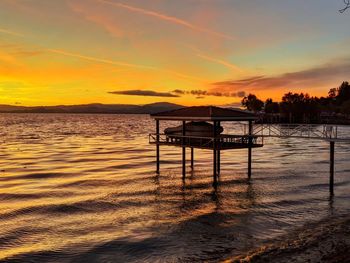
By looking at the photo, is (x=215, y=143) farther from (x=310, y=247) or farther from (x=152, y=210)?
(x=310, y=247)

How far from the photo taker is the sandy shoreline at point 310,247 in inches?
575

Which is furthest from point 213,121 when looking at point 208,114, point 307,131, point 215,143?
point 307,131

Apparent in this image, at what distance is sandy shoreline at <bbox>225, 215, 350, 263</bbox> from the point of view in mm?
14594

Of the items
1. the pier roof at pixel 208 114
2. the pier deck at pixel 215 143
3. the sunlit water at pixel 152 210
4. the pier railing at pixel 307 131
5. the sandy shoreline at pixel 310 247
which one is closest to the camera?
the sandy shoreline at pixel 310 247

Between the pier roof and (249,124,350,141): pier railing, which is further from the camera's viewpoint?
the pier roof

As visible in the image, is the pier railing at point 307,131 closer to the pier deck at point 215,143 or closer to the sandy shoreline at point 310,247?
the pier deck at point 215,143

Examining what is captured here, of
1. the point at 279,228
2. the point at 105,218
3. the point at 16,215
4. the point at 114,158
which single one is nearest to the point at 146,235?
the point at 105,218

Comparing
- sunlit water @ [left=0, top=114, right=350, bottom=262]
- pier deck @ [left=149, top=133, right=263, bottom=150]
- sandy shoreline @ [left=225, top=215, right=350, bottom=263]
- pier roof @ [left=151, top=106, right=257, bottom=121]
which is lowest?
sunlit water @ [left=0, top=114, right=350, bottom=262]

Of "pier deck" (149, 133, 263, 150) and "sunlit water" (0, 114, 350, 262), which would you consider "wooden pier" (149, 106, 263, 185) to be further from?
"sunlit water" (0, 114, 350, 262)

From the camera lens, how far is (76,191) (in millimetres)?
30594

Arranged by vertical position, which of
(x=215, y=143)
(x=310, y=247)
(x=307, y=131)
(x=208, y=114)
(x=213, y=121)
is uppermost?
(x=208, y=114)

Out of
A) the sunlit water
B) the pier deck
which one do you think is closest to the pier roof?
the pier deck

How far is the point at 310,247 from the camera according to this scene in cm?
1587

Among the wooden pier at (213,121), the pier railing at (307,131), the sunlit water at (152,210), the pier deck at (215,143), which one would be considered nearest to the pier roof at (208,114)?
the wooden pier at (213,121)
